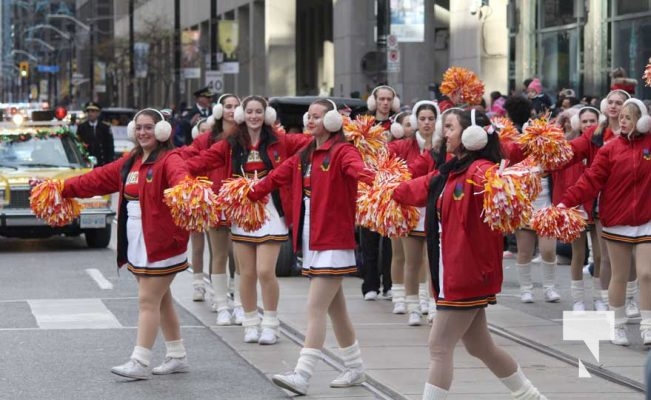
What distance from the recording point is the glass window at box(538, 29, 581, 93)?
28094mm

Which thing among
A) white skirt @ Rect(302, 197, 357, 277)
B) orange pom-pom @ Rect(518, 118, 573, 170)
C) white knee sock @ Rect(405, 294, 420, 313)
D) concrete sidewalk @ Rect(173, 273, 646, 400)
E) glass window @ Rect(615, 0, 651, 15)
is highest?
glass window @ Rect(615, 0, 651, 15)

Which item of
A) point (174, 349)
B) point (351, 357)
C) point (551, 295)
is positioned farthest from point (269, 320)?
point (551, 295)

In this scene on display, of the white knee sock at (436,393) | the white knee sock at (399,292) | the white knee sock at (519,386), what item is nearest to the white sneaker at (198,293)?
the white knee sock at (399,292)

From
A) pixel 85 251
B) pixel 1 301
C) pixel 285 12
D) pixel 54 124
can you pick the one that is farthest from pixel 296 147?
pixel 285 12

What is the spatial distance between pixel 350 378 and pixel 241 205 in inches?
54.4

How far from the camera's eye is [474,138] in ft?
24.1

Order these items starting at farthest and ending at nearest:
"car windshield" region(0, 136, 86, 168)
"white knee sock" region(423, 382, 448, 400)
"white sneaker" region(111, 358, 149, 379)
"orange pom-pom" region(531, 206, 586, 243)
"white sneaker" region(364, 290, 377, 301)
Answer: "car windshield" region(0, 136, 86, 168)
"white sneaker" region(364, 290, 377, 301)
"orange pom-pom" region(531, 206, 586, 243)
"white sneaker" region(111, 358, 149, 379)
"white knee sock" region(423, 382, 448, 400)

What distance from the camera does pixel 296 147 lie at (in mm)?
10922

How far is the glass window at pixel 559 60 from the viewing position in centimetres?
2809

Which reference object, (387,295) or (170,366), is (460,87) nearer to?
(387,295)

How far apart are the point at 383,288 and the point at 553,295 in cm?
164

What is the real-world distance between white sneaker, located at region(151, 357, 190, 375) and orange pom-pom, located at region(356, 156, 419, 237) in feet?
6.33

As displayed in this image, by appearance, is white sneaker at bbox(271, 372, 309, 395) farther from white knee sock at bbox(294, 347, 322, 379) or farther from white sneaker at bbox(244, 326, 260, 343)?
white sneaker at bbox(244, 326, 260, 343)

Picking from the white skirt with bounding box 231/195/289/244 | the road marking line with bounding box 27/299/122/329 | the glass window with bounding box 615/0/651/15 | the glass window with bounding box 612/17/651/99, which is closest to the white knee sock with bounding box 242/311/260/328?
the white skirt with bounding box 231/195/289/244
